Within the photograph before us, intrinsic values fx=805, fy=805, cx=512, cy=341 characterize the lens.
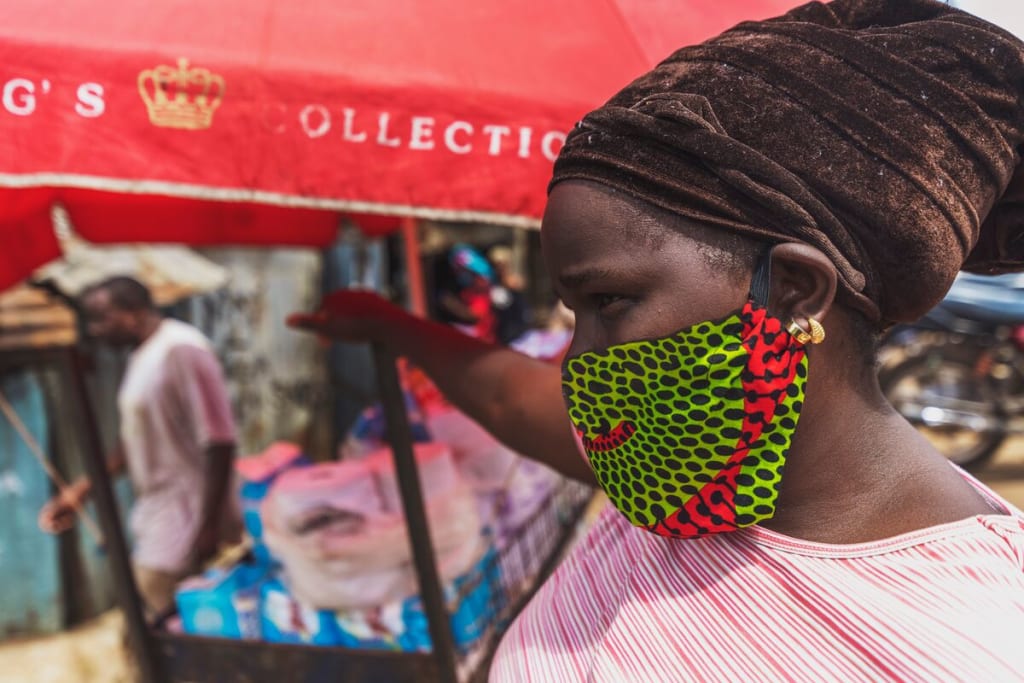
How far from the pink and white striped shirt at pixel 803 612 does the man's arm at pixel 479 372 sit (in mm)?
480

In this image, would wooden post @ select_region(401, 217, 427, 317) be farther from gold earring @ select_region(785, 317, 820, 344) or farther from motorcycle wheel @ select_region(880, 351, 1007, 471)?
motorcycle wheel @ select_region(880, 351, 1007, 471)

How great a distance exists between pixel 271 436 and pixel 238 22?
4.79 metres

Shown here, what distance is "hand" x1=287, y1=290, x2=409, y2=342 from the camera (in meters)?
1.96

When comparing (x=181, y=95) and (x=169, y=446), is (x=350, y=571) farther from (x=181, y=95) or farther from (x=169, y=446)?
(x=169, y=446)

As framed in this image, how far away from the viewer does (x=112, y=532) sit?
7.64 ft

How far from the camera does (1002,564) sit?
861 millimetres

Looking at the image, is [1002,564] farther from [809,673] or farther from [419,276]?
[419,276]

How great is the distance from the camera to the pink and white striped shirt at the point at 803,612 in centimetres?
81

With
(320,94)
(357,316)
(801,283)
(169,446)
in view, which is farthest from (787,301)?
(169,446)

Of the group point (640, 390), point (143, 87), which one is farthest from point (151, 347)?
point (640, 390)

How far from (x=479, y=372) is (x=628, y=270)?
0.85 m

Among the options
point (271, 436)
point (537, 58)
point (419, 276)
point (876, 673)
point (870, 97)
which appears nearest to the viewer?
point (876, 673)

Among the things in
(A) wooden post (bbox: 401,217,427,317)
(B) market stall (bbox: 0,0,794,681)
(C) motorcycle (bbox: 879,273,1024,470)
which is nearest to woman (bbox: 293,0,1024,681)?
(B) market stall (bbox: 0,0,794,681)

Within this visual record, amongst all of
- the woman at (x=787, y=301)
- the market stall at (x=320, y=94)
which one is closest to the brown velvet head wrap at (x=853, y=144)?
the woman at (x=787, y=301)
